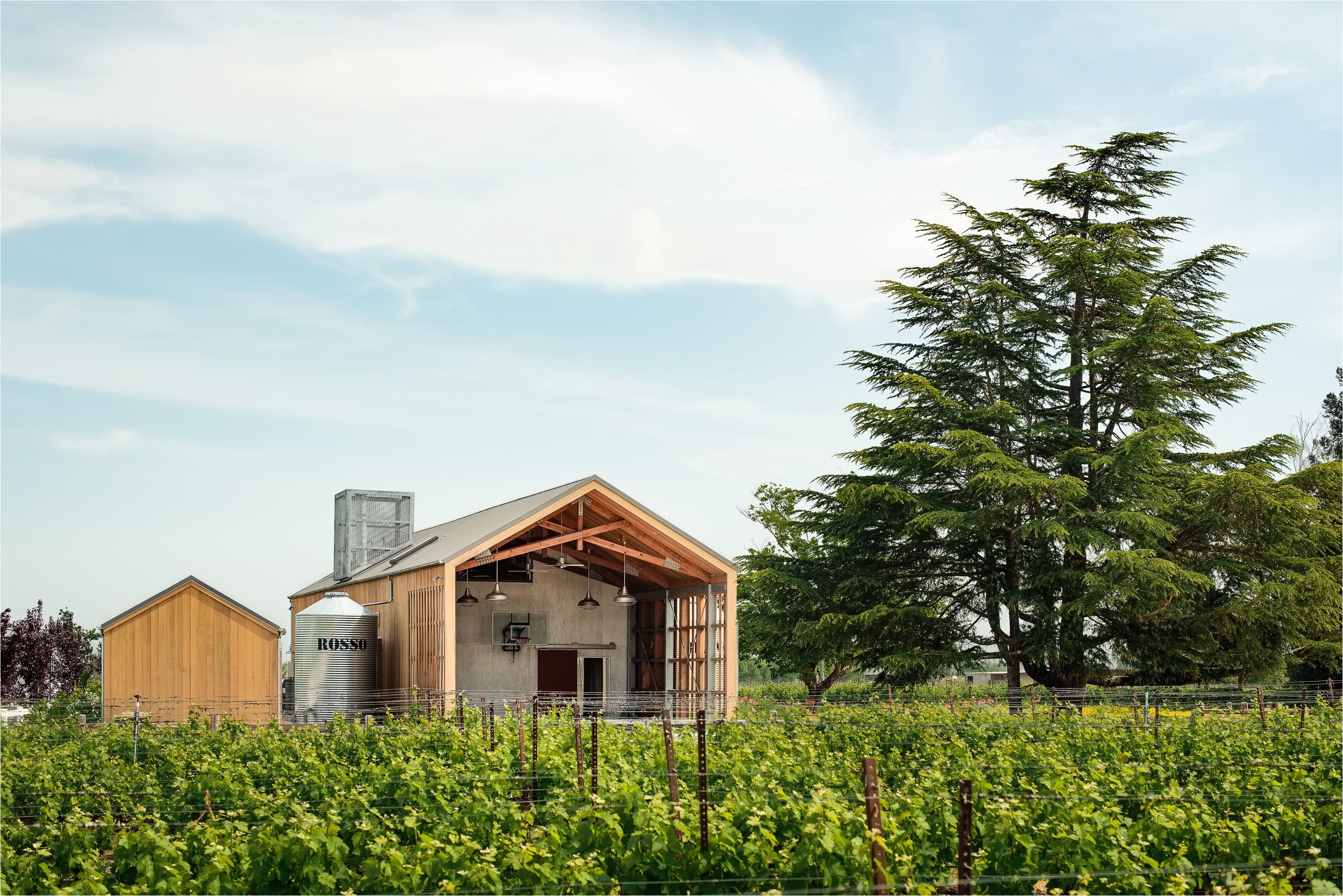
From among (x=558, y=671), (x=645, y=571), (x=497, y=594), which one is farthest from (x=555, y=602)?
(x=497, y=594)

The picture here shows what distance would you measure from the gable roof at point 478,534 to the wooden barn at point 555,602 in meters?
0.04

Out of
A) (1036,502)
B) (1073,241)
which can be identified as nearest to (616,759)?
(1036,502)

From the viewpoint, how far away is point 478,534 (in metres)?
20.9

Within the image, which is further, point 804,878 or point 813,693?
point 813,693

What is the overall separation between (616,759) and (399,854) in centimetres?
396

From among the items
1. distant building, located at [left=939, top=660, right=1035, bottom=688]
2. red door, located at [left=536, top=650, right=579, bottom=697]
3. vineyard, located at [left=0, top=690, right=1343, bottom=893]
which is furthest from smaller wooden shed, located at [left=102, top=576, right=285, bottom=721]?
distant building, located at [left=939, top=660, right=1035, bottom=688]

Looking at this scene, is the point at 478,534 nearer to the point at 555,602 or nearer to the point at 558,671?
the point at 555,602

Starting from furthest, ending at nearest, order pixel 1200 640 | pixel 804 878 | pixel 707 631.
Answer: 1. pixel 1200 640
2. pixel 707 631
3. pixel 804 878

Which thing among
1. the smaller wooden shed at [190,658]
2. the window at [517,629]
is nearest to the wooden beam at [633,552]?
the window at [517,629]

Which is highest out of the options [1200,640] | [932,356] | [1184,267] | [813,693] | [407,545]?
[1184,267]

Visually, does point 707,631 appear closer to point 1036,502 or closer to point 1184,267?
Answer: point 1036,502

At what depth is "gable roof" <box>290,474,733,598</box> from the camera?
773 inches

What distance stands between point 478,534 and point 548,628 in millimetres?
4557

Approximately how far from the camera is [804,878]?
6.64 m
